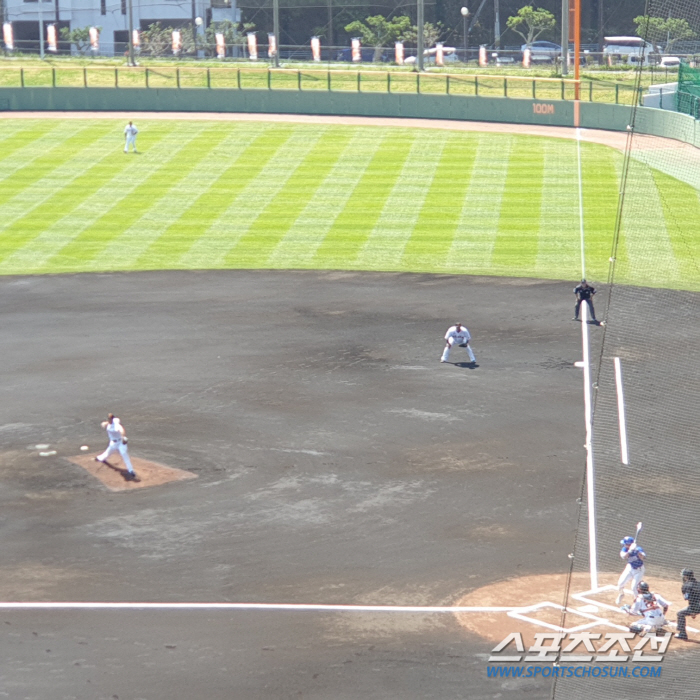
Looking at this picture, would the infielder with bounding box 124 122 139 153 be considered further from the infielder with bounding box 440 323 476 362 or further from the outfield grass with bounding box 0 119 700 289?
the infielder with bounding box 440 323 476 362

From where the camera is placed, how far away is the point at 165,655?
715 inches

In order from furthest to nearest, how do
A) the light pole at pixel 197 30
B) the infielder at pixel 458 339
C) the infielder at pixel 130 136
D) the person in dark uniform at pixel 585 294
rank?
1. the light pole at pixel 197 30
2. the infielder at pixel 130 136
3. the person in dark uniform at pixel 585 294
4. the infielder at pixel 458 339

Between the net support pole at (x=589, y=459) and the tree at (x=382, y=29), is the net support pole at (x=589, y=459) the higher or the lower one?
the lower one

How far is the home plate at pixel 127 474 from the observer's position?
25.0 m

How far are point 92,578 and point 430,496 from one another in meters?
7.14

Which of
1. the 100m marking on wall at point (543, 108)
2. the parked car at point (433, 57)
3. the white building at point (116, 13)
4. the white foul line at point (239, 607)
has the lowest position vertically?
the white foul line at point (239, 607)

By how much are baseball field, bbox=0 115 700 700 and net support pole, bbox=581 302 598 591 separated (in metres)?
0.21

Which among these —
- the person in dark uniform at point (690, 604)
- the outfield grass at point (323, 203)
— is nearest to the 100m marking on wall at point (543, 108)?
the outfield grass at point (323, 203)

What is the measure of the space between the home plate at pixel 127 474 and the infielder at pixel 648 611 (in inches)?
410

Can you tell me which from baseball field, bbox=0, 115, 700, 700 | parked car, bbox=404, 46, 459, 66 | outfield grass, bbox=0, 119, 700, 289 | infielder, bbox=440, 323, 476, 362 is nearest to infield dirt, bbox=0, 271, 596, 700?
baseball field, bbox=0, 115, 700, 700

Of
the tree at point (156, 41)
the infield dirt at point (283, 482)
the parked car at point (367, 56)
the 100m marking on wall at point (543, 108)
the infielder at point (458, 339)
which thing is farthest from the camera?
the parked car at point (367, 56)

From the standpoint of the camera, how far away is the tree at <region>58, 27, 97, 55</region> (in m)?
→ 93.1

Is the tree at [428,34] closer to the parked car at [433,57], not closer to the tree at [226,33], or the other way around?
the parked car at [433,57]

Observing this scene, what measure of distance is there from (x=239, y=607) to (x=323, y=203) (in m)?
35.2
